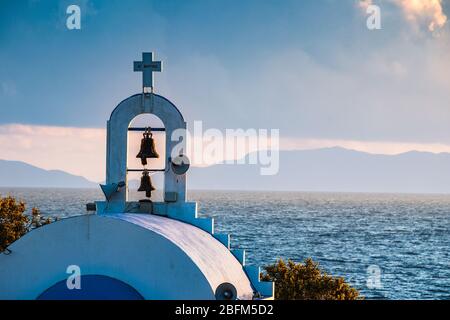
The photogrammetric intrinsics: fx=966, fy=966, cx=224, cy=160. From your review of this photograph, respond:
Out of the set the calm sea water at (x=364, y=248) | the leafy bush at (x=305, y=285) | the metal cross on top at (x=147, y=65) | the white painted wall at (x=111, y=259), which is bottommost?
the calm sea water at (x=364, y=248)

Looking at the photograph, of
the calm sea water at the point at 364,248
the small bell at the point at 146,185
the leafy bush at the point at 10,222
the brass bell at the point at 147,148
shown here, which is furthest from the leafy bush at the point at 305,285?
the calm sea water at the point at 364,248

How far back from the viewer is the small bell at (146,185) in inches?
774

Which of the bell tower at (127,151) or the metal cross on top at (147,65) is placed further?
the metal cross on top at (147,65)

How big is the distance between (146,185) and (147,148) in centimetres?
75

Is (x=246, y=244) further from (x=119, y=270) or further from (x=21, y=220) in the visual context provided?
(x=119, y=270)

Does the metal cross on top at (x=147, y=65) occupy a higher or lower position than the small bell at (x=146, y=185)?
higher

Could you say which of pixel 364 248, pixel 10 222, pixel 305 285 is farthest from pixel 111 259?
pixel 364 248

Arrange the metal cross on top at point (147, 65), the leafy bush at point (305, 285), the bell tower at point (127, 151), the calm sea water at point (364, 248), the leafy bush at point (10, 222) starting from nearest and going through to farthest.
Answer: the bell tower at point (127, 151)
the metal cross on top at point (147, 65)
the leafy bush at point (305, 285)
the leafy bush at point (10, 222)
the calm sea water at point (364, 248)

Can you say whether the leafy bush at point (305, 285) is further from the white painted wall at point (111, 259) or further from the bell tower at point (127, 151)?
the white painted wall at point (111, 259)

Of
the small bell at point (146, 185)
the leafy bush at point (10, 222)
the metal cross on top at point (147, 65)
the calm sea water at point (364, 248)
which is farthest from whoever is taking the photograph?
the calm sea water at point (364, 248)

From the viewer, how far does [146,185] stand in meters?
19.7

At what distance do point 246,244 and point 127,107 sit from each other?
8875 cm

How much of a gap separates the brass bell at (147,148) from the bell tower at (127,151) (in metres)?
0.32
